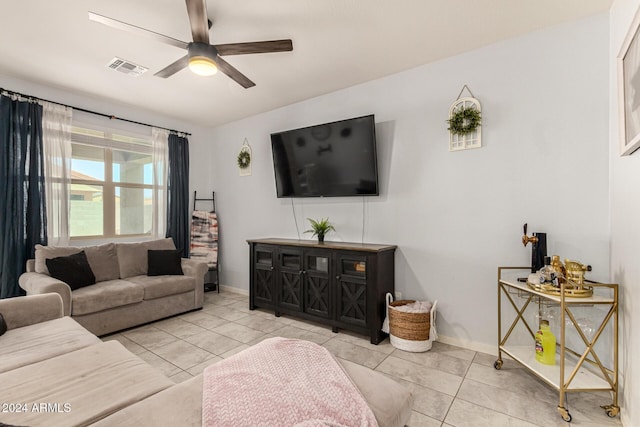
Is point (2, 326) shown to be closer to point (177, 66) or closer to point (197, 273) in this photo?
point (197, 273)

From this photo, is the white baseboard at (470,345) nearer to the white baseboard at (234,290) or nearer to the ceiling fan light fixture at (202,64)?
the white baseboard at (234,290)

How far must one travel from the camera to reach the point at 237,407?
45.4 inches

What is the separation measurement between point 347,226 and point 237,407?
2.62m

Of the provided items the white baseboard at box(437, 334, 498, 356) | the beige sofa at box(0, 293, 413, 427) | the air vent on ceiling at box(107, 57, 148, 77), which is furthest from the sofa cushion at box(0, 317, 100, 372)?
the white baseboard at box(437, 334, 498, 356)

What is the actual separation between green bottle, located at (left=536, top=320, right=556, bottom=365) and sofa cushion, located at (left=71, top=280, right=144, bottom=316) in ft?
12.3

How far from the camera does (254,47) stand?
217cm

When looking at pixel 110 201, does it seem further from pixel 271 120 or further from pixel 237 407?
pixel 237 407

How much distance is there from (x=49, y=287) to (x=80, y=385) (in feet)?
6.23

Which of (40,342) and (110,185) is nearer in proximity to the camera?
(40,342)

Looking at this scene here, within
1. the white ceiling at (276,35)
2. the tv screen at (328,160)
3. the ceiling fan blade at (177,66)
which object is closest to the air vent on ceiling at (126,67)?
the white ceiling at (276,35)

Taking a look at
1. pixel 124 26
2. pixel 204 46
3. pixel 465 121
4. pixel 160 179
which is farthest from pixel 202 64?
pixel 160 179

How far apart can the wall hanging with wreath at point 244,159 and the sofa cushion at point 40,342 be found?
2986mm

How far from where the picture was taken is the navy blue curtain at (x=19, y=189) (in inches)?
125

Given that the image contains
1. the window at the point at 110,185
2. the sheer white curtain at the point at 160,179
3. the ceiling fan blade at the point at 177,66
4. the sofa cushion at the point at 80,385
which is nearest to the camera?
the sofa cushion at the point at 80,385
